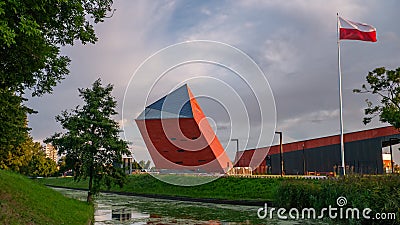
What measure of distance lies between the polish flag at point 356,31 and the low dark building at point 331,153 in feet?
41.5

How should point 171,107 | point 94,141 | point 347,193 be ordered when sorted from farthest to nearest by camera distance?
1. point 171,107
2. point 94,141
3. point 347,193

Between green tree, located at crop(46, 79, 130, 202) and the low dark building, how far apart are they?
19756 millimetres

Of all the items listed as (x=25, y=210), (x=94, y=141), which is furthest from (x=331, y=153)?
(x=25, y=210)

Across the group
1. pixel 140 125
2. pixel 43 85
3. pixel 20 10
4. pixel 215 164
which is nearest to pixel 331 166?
pixel 215 164

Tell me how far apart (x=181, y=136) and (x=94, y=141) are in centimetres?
4092

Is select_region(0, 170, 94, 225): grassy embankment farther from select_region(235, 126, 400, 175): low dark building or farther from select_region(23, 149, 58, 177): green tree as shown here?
select_region(23, 149, 58, 177): green tree

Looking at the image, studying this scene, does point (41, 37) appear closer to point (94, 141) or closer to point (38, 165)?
point (94, 141)

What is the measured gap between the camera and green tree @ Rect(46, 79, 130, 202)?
1995 cm

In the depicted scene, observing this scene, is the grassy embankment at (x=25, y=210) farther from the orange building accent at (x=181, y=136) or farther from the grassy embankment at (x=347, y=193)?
the orange building accent at (x=181, y=136)

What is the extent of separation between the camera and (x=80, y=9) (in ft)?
31.2

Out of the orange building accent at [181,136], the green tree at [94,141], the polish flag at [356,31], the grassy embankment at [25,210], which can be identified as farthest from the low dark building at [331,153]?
the grassy embankment at [25,210]

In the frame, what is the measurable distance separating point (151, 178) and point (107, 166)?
25.7 m

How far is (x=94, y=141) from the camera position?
65.7 ft

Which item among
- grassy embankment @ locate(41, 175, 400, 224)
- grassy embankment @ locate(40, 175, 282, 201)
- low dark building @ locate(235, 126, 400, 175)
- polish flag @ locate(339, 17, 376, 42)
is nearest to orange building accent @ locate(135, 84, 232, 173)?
low dark building @ locate(235, 126, 400, 175)
